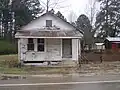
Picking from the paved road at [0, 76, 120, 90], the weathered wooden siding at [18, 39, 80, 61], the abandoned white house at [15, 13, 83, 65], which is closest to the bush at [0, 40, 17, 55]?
the abandoned white house at [15, 13, 83, 65]

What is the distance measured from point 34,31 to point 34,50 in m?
2.15

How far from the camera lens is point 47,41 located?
2700 cm

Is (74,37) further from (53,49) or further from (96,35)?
(96,35)

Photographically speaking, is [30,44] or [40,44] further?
[40,44]

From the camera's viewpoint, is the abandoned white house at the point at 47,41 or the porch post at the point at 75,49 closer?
the abandoned white house at the point at 47,41

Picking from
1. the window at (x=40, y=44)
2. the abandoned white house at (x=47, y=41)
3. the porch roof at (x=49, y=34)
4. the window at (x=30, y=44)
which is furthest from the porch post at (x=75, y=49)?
the window at (x=30, y=44)

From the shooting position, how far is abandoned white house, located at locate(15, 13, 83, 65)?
26.0 m

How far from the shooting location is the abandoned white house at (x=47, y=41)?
25984 mm

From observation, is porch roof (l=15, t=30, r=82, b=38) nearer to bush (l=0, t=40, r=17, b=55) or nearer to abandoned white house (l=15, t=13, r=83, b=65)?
abandoned white house (l=15, t=13, r=83, b=65)

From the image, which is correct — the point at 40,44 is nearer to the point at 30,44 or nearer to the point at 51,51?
the point at 30,44

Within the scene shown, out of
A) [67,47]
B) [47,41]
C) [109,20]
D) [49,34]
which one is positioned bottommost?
[67,47]

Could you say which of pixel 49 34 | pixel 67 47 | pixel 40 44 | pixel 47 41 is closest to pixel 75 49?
pixel 67 47

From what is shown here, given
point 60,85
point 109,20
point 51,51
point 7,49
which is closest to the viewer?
point 60,85

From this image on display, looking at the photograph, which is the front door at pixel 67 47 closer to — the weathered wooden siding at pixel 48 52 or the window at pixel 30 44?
the weathered wooden siding at pixel 48 52
